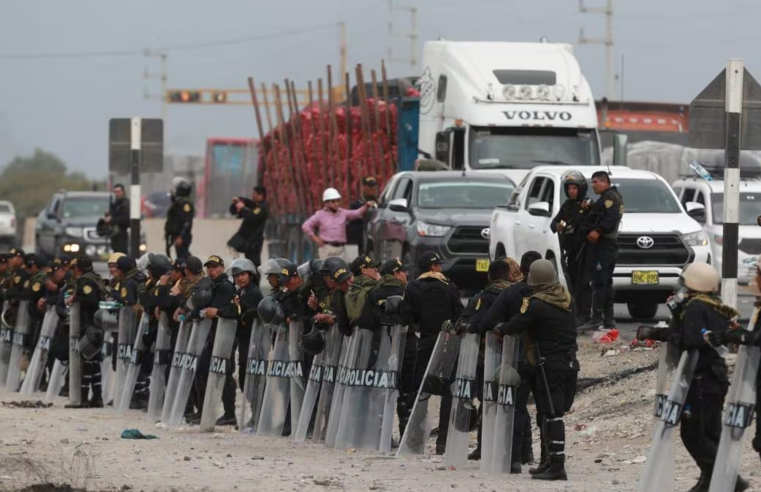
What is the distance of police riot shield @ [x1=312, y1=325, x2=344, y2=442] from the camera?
14711 millimetres

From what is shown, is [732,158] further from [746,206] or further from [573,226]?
[746,206]

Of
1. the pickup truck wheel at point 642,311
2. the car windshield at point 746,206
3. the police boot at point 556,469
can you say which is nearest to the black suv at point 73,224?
the car windshield at point 746,206

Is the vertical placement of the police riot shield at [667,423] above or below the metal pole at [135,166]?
below

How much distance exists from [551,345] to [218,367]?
5197mm

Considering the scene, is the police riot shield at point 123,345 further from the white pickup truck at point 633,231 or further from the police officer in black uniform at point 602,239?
the police officer in black uniform at point 602,239

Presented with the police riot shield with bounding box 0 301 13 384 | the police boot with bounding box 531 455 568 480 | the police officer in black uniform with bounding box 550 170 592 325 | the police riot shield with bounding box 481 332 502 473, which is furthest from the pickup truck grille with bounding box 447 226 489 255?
the police boot with bounding box 531 455 568 480

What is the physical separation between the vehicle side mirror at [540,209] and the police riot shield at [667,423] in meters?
8.47

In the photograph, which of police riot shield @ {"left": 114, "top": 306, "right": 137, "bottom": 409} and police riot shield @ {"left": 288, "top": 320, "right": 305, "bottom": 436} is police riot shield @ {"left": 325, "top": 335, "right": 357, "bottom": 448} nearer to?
police riot shield @ {"left": 288, "top": 320, "right": 305, "bottom": 436}

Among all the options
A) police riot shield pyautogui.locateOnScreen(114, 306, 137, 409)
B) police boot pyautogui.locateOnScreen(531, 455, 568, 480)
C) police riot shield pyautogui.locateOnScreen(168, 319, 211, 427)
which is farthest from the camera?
police riot shield pyautogui.locateOnScreen(114, 306, 137, 409)

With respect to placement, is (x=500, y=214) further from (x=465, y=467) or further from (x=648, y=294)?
(x=465, y=467)

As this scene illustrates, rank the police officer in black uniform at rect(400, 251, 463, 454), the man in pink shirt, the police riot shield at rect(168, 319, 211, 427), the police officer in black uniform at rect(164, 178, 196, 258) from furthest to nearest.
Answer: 1. the police officer in black uniform at rect(164, 178, 196, 258)
2. the man in pink shirt
3. the police riot shield at rect(168, 319, 211, 427)
4. the police officer in black uniform at rect(400, 251, 463, 454)

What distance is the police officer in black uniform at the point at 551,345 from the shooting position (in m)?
11.4

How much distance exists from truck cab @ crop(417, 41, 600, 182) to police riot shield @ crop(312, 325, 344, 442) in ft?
30.7

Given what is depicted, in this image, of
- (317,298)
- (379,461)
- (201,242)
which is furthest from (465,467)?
(201,242)
